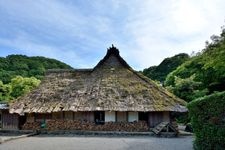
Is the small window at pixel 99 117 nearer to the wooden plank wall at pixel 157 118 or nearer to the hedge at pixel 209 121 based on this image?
the wooden plank wall at pixel 157 118

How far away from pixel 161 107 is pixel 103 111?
4.03 m

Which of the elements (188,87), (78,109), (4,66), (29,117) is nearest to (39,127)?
(29,117)

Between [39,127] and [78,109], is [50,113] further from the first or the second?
[78,109]

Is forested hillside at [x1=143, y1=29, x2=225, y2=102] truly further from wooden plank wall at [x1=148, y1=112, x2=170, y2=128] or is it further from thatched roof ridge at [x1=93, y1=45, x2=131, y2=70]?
thatched roof ridge at [x1=93, y1=45, x2=131, y2=70]

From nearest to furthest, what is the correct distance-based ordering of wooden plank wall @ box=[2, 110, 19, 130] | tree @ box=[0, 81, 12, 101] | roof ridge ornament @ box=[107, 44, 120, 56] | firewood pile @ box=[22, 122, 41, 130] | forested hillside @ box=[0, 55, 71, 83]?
firewood pile @ box=[22, 122, 41, 130] → wooden plank wall @ box=[2, 110, 19, 130] → roof ridge ornament @ box=[107, 44, 120, 56] → tree @ box=[0, 81, 12, 101] → forested hillside @ box=[0, 55, 71, 83]

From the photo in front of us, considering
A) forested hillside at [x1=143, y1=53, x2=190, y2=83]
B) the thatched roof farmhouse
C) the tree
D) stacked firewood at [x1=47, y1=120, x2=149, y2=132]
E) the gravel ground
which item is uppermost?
forested hillside at [x1=143, y1=53, x2=190, y2=83]

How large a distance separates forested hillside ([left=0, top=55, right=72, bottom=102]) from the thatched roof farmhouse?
1037 centimetres

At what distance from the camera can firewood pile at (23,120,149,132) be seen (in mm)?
20594

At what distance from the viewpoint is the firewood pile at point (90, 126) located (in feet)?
67.6

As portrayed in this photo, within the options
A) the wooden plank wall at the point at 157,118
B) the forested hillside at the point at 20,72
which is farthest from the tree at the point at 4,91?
the wooden plank wall at the point at 157,118

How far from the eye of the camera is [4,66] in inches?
1817

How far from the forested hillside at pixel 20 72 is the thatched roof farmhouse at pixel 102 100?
1037 cm

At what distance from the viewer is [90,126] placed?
20.8 meters

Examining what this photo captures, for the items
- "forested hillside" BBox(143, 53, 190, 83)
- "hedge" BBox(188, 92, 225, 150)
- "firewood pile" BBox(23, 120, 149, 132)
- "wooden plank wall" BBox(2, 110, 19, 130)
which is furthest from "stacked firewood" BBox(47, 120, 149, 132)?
"forested hillside" BBox(143, 53, 190, 83)
